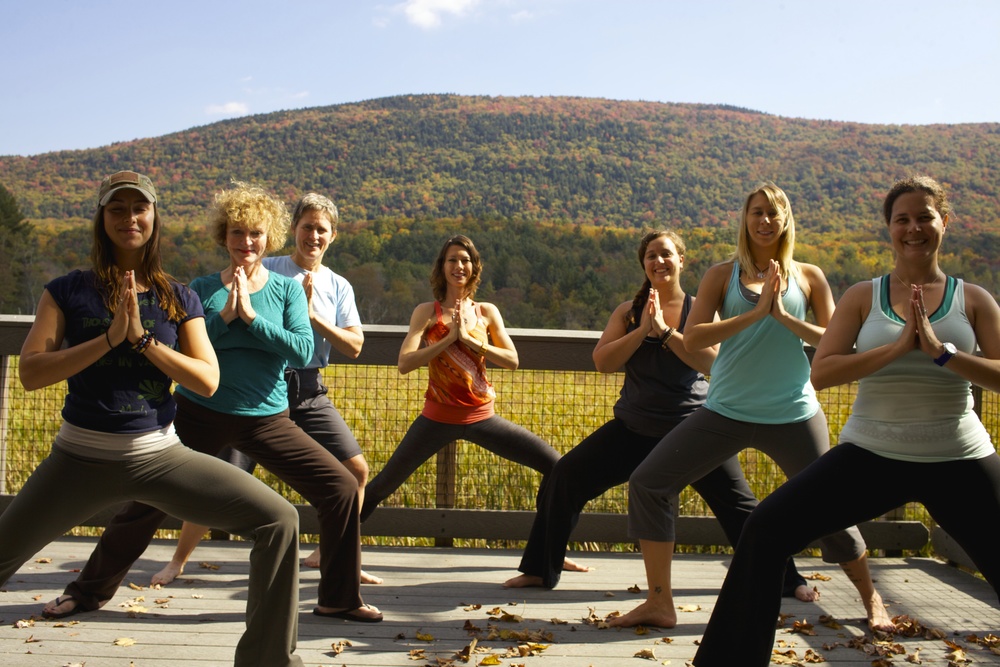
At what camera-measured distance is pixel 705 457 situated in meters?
3.67

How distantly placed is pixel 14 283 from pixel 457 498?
187ft

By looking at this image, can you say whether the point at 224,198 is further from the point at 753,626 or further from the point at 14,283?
the point at 14,283

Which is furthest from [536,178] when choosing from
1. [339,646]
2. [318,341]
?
[339,646]

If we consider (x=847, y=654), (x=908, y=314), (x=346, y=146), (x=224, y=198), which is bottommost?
(x=847, y=654)

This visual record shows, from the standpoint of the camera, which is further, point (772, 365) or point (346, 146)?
point (346, 146)

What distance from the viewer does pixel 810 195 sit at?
71188 mm

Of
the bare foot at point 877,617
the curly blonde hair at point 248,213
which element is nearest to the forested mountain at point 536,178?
the curly blonde hair at point 248,213

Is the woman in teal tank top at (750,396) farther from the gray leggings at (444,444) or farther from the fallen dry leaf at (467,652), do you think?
the gray leggings at (444,444)

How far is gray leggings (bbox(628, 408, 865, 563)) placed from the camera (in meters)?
3.65

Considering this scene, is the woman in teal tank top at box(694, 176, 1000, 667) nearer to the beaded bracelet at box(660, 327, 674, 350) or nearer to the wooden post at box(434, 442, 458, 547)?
the beaded bracelet at box(660, 327, 674, 350)

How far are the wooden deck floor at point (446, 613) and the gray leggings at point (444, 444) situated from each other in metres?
0.48

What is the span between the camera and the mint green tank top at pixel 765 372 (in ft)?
12.0

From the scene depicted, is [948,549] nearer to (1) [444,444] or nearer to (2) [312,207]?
(1) [444,444]

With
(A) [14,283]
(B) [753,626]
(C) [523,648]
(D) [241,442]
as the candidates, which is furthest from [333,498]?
(A) [14,283]
